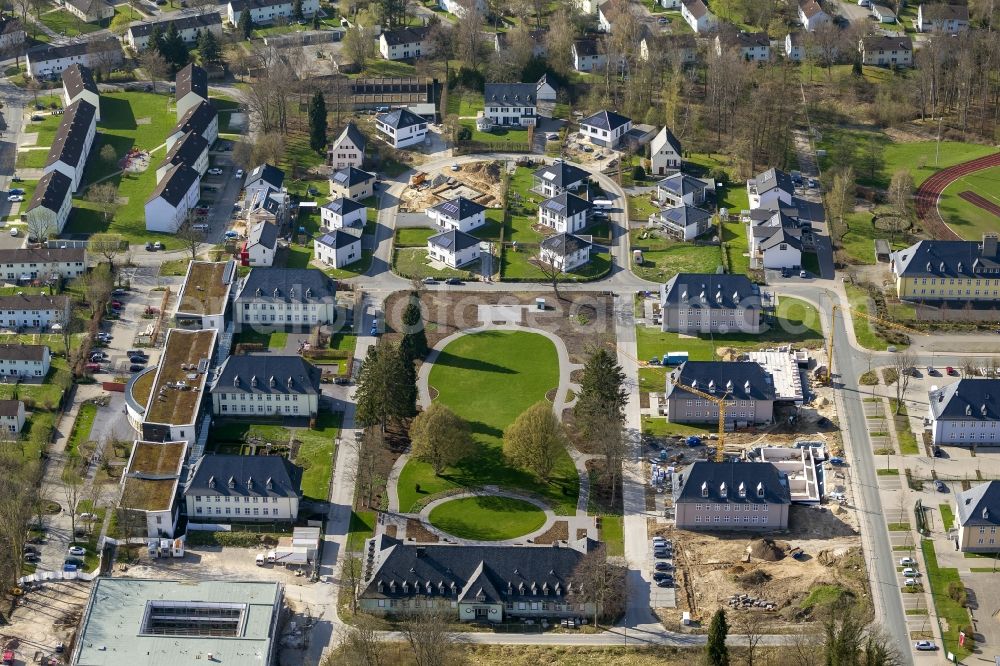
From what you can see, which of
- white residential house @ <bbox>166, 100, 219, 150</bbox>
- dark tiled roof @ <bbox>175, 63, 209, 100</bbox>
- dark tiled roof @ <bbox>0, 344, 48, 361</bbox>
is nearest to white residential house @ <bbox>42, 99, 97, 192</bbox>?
white residential house @ <bbox>166, 100, 219, 150</bbox>

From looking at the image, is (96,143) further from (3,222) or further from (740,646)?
(740,646)

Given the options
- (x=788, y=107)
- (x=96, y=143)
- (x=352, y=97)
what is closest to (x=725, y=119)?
(x=788, y=107)

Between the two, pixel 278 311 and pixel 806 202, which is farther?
pixel 806 202

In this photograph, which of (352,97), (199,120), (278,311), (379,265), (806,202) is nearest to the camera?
(278,311)

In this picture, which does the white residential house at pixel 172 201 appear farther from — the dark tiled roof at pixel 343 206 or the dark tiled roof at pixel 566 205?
the dark tiled roof at pixel 566 205

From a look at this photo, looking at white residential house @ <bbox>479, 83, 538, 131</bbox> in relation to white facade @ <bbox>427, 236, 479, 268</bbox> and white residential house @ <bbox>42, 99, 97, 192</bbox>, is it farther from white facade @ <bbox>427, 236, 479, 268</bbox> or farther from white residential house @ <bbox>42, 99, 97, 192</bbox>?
white residential house @ <bbox>42, 99, 97, 192</bbox>

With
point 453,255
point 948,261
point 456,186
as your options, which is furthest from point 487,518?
point 456,186

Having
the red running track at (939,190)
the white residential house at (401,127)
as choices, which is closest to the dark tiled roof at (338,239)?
the white residential house at (401,127)

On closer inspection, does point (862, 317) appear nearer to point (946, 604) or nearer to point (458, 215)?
point (458, 215)
